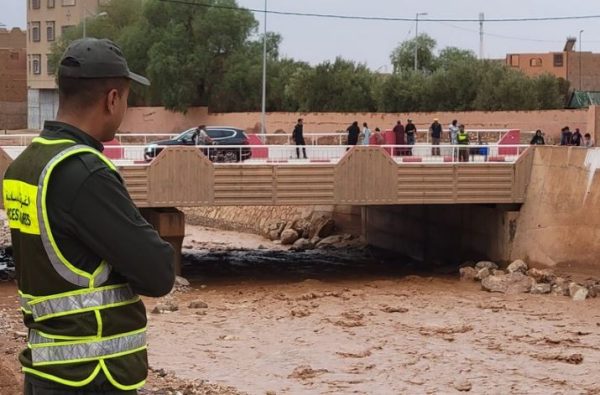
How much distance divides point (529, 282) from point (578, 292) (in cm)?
163

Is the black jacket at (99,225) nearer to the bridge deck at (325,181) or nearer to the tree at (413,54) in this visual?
the bridge deck at (325,181)

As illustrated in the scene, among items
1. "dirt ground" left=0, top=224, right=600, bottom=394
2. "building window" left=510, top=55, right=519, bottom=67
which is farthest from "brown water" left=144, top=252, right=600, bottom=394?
"building window" left=510, top=55, right=519, bottom=67

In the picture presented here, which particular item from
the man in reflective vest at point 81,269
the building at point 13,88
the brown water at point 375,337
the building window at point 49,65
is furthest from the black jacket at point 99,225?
the building at point 13,88

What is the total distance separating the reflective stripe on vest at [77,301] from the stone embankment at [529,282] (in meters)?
22.9

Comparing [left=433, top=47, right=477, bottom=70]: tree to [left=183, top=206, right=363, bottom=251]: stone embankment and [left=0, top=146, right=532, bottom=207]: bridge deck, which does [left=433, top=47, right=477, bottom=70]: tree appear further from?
[left=0, top=146, right=532, bottom=207]: bridge deck

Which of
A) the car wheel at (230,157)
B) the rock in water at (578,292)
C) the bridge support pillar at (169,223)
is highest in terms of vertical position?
the car wheel at (230,157)

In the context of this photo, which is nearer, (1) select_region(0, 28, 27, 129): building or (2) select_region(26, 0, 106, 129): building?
(2) select_region(26, 0, 106, 129): building

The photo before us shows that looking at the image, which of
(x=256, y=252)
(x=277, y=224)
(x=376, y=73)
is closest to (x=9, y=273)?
(x=256, y=252)

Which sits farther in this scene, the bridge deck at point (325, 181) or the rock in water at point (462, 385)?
the bridge deck at point (325, 181)

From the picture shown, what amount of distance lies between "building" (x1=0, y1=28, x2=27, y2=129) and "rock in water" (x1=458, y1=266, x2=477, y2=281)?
55.1 metres

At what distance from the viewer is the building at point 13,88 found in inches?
3083

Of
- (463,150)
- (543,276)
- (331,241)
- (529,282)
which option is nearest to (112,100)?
(529,282)

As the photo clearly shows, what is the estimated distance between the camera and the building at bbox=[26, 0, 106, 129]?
3029 inches

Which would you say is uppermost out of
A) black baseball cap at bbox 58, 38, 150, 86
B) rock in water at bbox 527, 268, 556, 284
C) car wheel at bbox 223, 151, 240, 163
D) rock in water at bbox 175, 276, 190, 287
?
black baseball cap at bbox 58, 38, 150, 86
